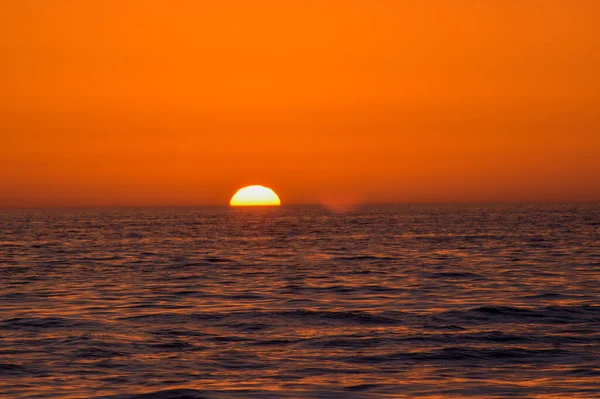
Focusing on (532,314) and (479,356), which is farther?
(532,314)

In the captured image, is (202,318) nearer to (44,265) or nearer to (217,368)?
(217,368)

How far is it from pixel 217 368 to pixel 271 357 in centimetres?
152

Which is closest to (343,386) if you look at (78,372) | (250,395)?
(250,395)

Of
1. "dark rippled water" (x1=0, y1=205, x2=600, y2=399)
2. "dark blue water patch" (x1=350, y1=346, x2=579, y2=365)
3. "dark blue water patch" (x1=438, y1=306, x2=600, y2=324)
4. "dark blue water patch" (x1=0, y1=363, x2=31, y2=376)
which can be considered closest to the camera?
"dark rippled water" (x1=0, y1=205, x2=600, y2=399)

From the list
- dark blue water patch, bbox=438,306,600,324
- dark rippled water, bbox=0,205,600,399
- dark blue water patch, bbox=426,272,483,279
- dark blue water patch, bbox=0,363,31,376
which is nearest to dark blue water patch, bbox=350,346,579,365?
dark rippled water, bbox=0,205,600,399

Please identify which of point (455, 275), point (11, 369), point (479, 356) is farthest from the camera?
point (455, 275)

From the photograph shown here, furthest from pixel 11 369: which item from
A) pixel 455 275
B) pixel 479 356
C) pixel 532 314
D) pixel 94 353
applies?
pixel 455 275

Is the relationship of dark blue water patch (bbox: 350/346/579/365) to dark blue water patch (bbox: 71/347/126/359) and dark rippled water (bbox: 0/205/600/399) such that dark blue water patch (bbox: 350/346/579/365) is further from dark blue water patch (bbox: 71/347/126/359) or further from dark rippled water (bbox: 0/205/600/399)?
dark blue water patch (bbox: 71/347/126/359)

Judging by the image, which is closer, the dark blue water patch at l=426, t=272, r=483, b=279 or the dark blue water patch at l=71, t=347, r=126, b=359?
the dark blue water patch at l=71, t=347, r=126, b=359

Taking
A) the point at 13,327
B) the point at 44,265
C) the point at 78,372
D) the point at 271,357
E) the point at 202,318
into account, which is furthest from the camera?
the point at 44,265

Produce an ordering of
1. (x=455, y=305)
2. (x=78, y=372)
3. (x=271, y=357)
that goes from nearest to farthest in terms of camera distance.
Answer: (x=78, y=372), (x=271, y=357), (x=455, y=305)

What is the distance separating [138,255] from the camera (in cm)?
5347

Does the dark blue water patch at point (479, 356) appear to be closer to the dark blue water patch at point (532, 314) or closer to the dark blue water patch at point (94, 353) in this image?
the dark blue water patch at point (532, 314)

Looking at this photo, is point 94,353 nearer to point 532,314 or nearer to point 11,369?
point 11,369
